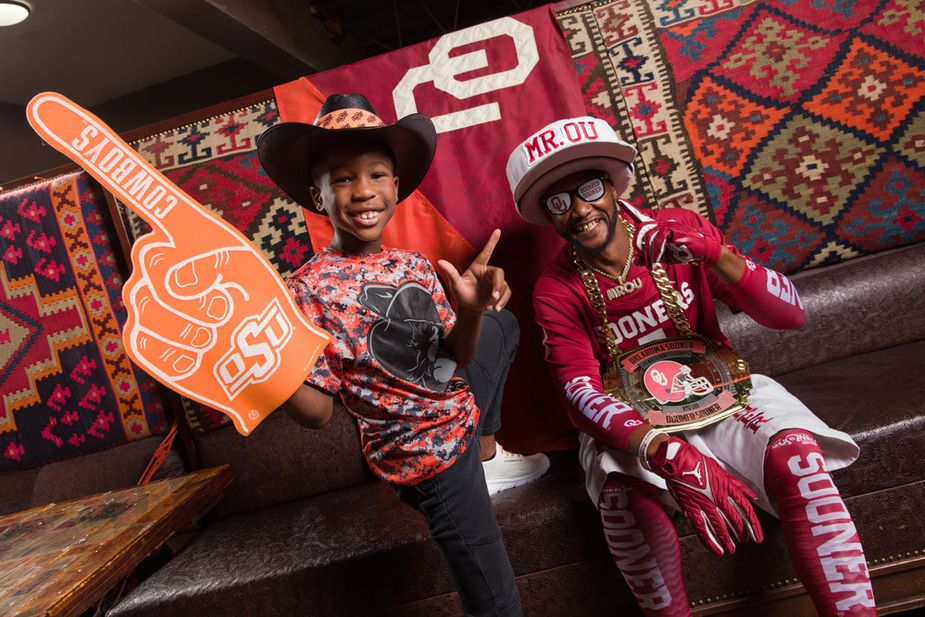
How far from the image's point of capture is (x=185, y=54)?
4.88m

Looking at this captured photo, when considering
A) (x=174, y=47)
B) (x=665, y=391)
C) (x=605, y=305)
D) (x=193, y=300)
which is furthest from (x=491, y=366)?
(x=174, y=47)

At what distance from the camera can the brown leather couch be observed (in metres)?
1.50

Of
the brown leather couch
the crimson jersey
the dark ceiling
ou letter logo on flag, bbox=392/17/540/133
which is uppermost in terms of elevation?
the dark ceiling

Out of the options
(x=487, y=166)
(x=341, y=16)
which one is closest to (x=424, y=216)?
(x=487, y=166)

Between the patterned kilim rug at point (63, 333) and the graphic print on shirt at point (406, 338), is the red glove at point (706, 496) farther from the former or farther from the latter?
the patterned kilim rug at point (63, 333)

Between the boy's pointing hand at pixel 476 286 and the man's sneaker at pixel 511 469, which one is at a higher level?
the boy's pointing hand at pixel 476 286

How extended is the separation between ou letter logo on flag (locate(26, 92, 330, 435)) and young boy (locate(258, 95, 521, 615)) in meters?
0.23

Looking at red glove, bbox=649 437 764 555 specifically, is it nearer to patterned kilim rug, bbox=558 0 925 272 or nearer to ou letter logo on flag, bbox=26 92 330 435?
ou letter logo on flag, bbox=26 92 330 435

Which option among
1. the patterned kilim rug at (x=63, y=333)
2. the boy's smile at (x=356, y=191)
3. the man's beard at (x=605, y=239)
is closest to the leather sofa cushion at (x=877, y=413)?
the man's beard at (x=605, y=239)

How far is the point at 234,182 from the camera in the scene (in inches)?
84.8

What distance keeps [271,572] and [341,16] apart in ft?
14.1

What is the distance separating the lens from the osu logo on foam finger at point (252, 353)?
97cm

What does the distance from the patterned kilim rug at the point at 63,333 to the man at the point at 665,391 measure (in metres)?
1.50

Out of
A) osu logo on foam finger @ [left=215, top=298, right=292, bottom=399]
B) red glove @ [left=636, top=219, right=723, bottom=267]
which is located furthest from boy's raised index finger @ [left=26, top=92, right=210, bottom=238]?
red glove @ [left=636, top=219, right=723, bottom=267]
